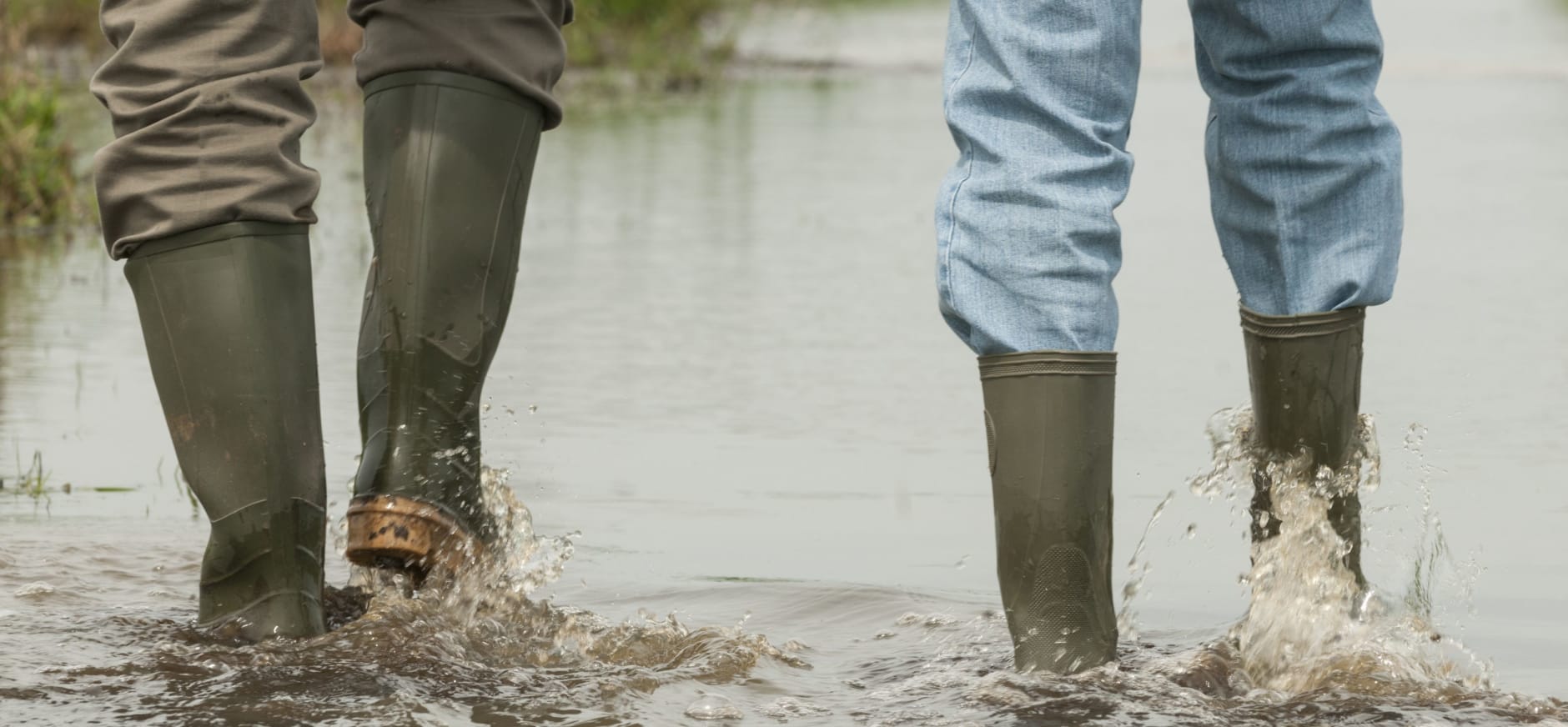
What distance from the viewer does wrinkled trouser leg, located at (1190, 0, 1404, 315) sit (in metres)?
2.57

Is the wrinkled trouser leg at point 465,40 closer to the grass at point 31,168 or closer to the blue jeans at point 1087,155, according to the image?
the blue jeans at point 1087,155

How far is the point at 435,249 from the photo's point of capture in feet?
8.92

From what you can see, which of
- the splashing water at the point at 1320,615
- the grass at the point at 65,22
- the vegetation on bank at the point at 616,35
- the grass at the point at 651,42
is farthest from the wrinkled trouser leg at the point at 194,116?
the grass at the point at 65,22

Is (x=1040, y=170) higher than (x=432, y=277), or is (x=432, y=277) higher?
(x=1040, y=170)

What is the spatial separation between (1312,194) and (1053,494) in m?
0.51

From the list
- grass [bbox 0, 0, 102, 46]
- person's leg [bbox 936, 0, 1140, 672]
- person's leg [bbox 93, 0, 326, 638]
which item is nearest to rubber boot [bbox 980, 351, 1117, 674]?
person's leg [bbox 936, 0, 1140, 672]

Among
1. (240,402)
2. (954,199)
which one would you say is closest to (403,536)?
(240,402)

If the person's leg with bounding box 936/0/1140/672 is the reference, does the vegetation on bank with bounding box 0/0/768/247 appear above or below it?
above

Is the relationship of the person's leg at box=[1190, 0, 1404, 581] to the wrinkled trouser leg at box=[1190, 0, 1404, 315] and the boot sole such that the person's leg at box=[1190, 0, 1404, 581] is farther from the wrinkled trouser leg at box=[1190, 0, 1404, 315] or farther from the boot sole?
the boot sole

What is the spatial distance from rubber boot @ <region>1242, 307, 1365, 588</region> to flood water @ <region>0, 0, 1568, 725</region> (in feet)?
0.45

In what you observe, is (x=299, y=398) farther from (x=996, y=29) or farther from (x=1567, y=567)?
(x=1567, y=567)

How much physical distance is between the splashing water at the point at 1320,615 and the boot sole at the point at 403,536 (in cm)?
89

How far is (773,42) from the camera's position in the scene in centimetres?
1430

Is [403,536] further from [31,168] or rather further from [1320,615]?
[31,168]
